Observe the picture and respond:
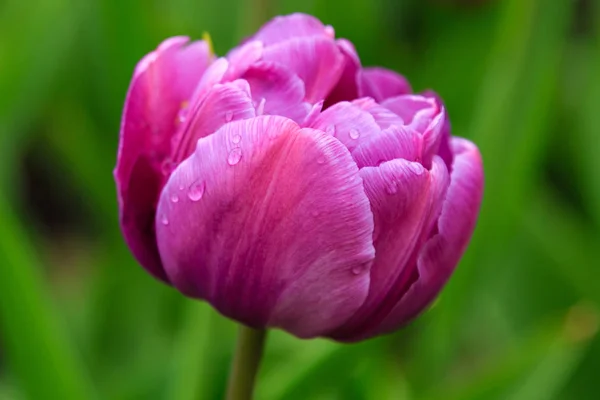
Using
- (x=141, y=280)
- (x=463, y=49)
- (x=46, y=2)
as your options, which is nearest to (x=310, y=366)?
(x=141, y=280)

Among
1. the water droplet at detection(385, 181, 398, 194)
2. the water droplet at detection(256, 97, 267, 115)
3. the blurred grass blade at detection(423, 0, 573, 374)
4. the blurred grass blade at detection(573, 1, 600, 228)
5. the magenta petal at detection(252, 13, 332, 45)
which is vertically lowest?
the blurred grass blade at detection(573, 1, 600, 228)

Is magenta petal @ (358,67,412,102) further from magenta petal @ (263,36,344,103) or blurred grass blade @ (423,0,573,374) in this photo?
blurred grass blade @ (423,0,573,374)

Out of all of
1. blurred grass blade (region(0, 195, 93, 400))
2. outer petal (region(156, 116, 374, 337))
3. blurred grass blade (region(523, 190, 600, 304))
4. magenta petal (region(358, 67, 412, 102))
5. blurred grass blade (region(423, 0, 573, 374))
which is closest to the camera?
outer petal (region(156, 116, 374, 337))

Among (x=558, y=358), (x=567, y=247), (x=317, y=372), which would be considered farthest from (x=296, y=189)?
(x=567, y=247)

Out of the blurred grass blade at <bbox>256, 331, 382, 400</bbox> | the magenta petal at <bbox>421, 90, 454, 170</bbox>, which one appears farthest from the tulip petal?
the blurred grass blade at <bbox>256, 331, 382, 400</bbox>

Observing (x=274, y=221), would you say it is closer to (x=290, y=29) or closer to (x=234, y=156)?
(x=234, y=156)

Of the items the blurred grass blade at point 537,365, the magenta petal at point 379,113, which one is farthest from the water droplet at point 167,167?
the blurred grass blade at point 537,365

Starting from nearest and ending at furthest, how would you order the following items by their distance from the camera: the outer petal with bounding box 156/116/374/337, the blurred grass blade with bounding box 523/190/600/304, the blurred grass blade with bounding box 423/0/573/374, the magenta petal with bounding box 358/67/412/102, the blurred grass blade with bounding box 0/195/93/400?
1. the outer petal with bounding box 156/116/374/337
2. the magenta petal with bounding box 358/67/412/102
3. the blurred grass blade with bounding box 0/195/93/400
4. the blurred grass blade with bounding box 423/0/573/374
5. the blurred grass blade with bounding box 523/190/600/304

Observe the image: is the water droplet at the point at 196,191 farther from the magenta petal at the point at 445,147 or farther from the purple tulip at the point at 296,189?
the magenta petal at the point at 445,147
